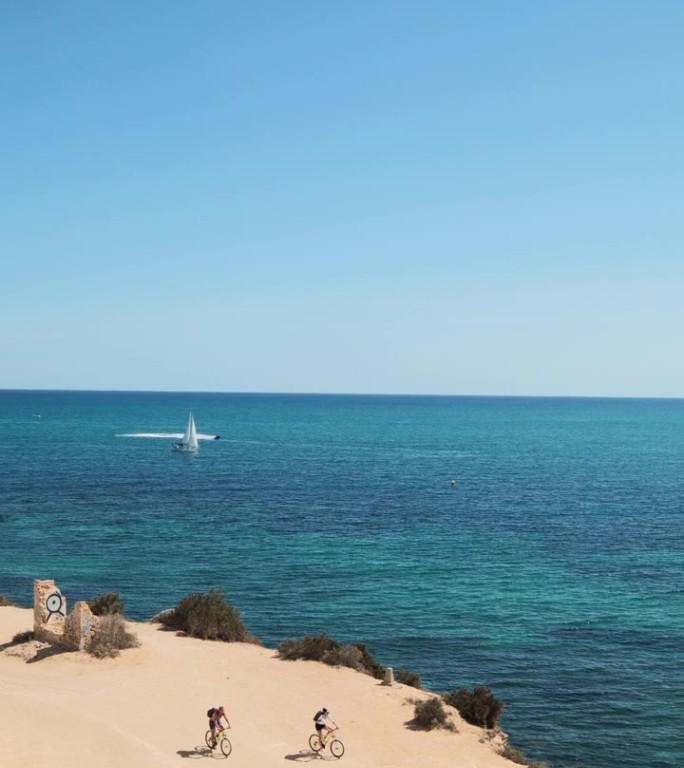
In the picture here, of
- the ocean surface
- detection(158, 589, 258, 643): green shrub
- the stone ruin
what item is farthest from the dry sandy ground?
the ocean surface

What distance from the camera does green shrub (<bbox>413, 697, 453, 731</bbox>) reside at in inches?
1142

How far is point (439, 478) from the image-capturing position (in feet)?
352

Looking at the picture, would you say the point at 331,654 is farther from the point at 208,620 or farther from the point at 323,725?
the point at 323,725

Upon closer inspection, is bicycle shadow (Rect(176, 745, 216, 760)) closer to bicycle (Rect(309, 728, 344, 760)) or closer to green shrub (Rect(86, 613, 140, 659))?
bicycle (Rect(309, 728, 344, 760))

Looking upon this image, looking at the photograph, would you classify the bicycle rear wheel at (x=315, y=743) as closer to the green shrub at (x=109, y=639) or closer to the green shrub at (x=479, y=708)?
the green shrub at (x=479, y=708)

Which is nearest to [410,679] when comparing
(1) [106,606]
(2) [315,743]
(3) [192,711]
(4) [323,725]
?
(2) [315,743]

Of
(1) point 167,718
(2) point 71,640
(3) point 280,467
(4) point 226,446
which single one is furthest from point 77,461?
(1) point 167,718

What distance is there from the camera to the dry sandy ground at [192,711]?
24.9 m

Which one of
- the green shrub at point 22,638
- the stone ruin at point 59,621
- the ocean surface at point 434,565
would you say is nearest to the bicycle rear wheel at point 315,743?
the ocean surface at point 434,565

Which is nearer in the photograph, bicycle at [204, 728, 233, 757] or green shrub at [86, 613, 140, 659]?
bicycle at [204, 728, 233, 757]

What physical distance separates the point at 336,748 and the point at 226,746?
3.53 metres

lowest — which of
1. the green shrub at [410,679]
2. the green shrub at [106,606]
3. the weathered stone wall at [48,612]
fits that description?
the green shrub at [410,679]

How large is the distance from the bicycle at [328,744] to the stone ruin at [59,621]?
1187 cm

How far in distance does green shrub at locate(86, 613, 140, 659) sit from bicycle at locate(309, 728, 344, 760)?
1062 cm
